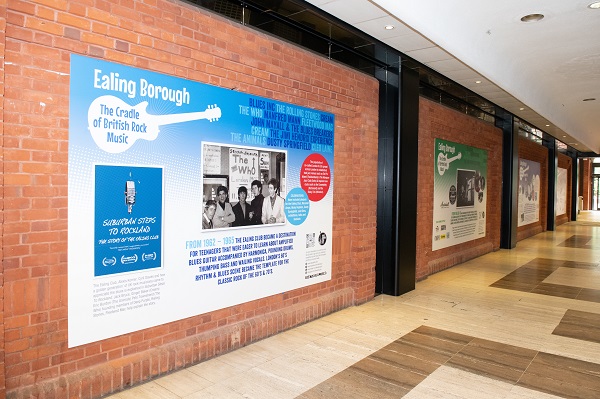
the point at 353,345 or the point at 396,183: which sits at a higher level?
the point at 396,183

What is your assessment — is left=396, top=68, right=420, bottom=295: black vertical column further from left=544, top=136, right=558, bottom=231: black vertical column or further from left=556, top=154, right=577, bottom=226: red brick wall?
left=556, top=154, right=577, bottom=226: red brick wall

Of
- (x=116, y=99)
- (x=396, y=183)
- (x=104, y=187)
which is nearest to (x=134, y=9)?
(x=116, y=99)

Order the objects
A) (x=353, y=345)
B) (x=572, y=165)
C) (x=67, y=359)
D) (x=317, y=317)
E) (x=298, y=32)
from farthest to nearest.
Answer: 1. (x=572, y=165)
2. (x=317, y=317)
3. (x=298, y=32)
4. (x=353, y=345)
5. (x=67, y=359)

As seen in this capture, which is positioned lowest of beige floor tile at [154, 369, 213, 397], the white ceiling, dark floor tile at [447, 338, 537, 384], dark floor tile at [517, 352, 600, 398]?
dark floor tile at [517, 352, 600, 398]

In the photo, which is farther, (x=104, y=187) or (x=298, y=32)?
(x=298, y=32)

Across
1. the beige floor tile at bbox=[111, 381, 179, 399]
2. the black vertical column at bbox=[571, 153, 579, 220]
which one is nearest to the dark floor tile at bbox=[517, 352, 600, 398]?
the beige floor tile at bbox=[111, 381, 179, 399]

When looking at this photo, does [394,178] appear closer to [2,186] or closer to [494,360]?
[494,360]

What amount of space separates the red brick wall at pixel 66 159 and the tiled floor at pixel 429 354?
25 centimetres

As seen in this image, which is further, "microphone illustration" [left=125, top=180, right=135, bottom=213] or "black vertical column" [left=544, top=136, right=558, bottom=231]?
"black vertical column" [left=544, top=136, right=558, bottom=231]

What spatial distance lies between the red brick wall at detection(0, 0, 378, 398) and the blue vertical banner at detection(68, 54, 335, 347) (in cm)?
9

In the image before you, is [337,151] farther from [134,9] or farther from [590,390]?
[590,390]

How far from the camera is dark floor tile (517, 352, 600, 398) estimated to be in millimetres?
3465

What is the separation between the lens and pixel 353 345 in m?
4.33

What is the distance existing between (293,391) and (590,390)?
93.0 inches
